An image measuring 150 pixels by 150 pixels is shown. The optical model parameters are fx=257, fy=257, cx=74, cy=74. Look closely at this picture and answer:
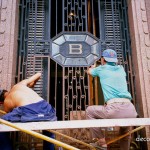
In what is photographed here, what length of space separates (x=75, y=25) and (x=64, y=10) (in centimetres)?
47

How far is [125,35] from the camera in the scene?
19.9 feet

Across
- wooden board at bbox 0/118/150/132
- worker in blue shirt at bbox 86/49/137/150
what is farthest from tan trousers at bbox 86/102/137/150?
wooden board at bbox 0/118/150/132

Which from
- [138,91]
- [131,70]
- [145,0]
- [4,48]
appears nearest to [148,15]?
[145,0]

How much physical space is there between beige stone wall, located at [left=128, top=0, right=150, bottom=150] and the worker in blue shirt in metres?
1.17

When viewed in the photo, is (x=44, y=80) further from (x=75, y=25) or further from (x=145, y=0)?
(x=145, y=0)

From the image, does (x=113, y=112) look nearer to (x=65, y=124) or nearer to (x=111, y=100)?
(x=111, y=100)

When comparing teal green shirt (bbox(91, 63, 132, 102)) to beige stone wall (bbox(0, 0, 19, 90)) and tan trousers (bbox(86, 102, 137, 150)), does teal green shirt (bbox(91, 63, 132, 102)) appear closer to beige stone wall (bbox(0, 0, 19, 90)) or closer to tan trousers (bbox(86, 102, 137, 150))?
tan trousers (bbox(86, 102, 137, 150))

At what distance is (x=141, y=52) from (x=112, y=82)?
175 centimetres

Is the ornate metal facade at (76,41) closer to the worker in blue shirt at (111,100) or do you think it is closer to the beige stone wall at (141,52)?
the beige stone wall at (141,52)

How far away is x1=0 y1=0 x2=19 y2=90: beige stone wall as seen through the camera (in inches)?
207

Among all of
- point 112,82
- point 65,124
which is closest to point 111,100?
point 112,82

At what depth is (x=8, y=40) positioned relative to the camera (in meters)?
5.52

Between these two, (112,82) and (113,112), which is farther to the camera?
(112,82)

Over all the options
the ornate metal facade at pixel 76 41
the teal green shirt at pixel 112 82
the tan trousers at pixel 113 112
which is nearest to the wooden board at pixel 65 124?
the tan trousers at pixel 113 112
